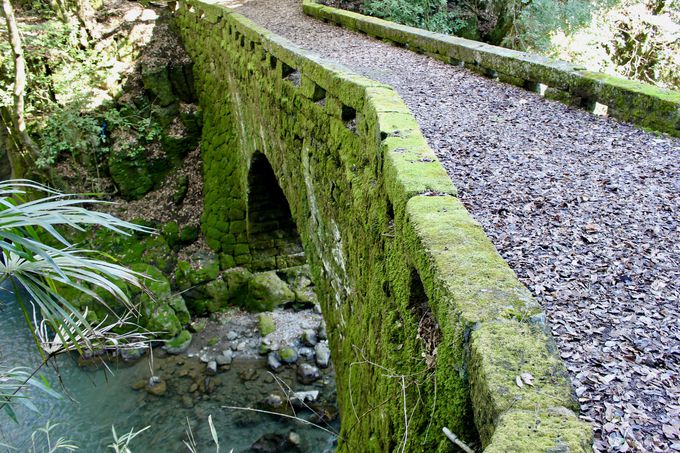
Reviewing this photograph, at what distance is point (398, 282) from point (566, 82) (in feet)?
13.4

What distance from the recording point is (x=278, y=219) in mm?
11680

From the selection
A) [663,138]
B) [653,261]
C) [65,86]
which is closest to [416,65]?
[663,138]

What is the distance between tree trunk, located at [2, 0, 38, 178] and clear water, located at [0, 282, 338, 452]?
3.84 metres

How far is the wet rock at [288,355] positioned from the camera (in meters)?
9.68

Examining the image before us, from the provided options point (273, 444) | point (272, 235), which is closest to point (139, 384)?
point (273, 444)

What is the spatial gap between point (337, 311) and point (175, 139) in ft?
29.9

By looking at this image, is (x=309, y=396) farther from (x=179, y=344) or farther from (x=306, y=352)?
(x=179, y=344)

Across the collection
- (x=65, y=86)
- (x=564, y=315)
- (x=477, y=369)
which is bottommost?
(x=65, y=86)

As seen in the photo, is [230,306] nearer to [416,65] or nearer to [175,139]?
[175,139]

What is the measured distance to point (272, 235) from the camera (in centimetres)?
1181

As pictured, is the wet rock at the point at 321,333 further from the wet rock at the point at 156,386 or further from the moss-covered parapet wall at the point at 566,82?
the moss-covered parapet wall at the point at 566,82

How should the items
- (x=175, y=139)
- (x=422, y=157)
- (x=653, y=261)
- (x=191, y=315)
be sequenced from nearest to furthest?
(x=653, y=261), (x=422, y=157), (x=191, y=315), (x=175, y=139)

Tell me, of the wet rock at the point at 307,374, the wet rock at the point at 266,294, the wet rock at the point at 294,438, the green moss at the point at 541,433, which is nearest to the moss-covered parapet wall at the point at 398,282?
the green moss at the point at 541,433

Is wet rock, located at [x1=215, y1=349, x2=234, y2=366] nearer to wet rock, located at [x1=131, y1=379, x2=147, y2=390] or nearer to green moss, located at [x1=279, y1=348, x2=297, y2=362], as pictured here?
green moss, located at [x1=279, y1=348, x2=297, y2=362]
